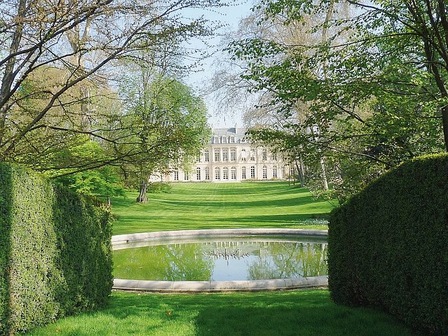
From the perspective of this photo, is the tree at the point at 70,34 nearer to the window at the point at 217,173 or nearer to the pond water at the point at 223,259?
the pond water at the point at 223,259

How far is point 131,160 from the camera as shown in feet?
22.9

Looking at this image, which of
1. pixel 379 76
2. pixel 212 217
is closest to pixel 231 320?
pixel 379 76

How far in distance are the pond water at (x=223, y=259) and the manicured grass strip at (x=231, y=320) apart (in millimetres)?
3585

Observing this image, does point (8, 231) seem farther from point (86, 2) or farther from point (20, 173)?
point (86, 2)

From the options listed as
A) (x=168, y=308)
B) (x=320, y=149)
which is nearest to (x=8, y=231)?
(x=168, y=308)

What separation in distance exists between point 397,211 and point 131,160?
166 inches

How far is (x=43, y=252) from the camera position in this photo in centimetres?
443

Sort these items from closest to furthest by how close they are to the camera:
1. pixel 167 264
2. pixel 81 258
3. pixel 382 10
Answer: pixel 81 258 → pixel 382 10 → pixel 167 264

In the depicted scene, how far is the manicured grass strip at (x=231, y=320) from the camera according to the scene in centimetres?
430

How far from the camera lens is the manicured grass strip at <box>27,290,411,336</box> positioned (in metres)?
4.30

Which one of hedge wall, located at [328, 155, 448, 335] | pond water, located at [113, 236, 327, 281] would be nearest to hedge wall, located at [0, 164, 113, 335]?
hedge wall, located at [328, 155, 448, 335]

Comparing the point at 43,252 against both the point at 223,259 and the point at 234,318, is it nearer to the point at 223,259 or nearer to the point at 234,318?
the point at 234,318

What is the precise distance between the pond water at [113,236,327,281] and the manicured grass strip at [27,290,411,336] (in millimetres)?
3585

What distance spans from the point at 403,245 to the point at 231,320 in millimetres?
1982
